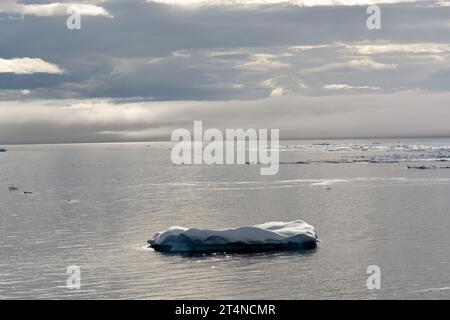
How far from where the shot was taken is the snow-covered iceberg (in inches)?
1939

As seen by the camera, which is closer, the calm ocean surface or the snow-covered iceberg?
the calm ocean surface

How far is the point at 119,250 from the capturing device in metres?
51.4

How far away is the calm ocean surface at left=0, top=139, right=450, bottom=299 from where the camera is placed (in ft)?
129

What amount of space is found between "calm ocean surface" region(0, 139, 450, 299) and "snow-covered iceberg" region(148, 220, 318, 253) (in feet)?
4.82

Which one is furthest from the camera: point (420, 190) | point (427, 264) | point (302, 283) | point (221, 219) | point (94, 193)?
point (94, 193)

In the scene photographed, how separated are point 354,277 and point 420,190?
58.8 meters

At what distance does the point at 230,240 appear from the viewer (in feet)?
162

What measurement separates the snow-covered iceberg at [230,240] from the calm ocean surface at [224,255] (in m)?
1.47

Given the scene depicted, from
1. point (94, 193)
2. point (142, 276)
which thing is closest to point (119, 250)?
point (142, 276)

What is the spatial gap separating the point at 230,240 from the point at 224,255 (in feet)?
6.92

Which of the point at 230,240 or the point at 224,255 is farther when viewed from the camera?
the point at 230,240

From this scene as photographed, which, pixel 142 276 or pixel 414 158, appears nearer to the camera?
pixel 142 276
